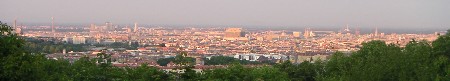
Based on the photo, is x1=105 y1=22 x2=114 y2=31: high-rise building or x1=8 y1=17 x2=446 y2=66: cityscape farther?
x1=105 y1=22 x2=114 y2=31: high-rise building

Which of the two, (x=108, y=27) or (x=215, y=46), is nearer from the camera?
(x=215, y=46)

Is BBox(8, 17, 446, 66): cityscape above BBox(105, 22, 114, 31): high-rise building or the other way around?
A: the other way around

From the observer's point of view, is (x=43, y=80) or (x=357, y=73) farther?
(x=357, y=73)

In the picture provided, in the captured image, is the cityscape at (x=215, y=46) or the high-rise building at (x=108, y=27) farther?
the high-rise building at (x=108, y=27)

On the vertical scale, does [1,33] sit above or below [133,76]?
above

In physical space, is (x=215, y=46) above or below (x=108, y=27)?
below

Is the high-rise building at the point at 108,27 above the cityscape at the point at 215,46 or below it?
above

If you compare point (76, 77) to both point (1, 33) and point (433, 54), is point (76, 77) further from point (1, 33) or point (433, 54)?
point (433, 54)

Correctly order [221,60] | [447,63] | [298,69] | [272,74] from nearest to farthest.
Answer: [447,63] → [272,74] → [298,69] → [221,60]

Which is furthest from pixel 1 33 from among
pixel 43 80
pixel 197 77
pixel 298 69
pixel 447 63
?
pixel 298 69

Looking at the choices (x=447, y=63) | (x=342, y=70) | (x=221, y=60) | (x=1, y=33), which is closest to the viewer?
(x=1, y=33)
